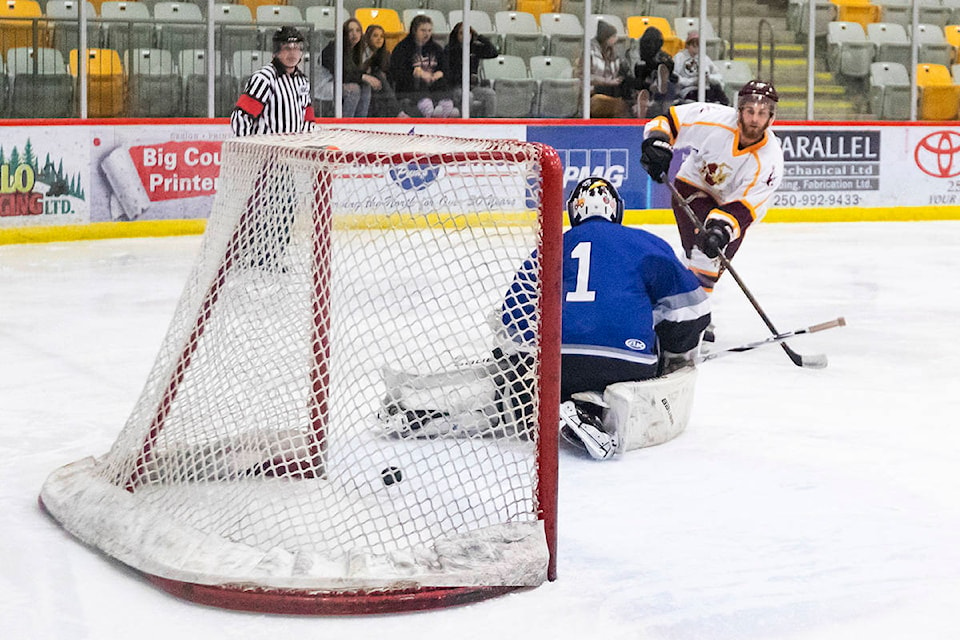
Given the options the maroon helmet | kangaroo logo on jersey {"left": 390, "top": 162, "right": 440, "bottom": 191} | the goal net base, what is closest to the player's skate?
kangaroo logo on jersey {"left": 390, "top": 162, "right": 440, "bottom": 191}

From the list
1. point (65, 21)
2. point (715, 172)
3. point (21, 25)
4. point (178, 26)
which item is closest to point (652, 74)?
point (178, 26)

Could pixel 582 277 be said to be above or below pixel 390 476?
above

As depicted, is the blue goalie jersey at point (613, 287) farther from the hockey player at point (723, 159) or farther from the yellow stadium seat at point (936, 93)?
the yellow stadium seat at point (936, 93)

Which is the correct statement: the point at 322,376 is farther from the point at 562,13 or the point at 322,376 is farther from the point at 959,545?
the point at 562,13

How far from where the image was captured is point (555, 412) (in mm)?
2422

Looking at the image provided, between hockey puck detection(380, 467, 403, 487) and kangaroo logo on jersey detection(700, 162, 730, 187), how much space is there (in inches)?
97.2

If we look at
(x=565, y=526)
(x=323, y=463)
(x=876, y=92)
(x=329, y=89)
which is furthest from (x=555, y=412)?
(x=876, y=92)

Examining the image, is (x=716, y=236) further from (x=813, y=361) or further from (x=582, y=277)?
(x=582, y=277)

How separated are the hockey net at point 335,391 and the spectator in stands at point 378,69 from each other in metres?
5.67

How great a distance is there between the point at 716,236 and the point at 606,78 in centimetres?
480

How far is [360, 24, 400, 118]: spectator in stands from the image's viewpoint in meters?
8.50

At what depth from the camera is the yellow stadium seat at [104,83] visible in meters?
7.72

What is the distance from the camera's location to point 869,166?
9.80m

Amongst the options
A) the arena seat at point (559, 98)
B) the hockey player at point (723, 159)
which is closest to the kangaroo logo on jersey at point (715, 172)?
the hockey player at point (723, 159)
